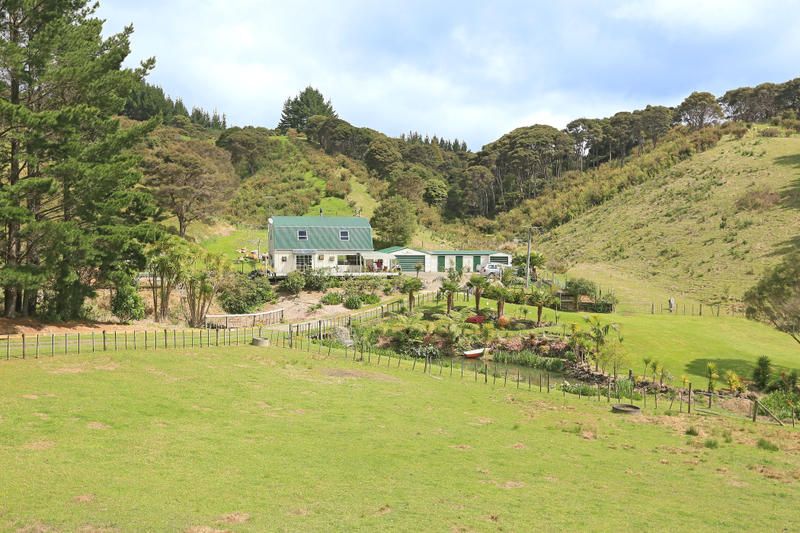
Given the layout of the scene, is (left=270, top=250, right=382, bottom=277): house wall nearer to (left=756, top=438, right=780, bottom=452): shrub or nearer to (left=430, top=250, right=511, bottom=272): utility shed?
(left=430, top=250, right=511, bottom=272): utility shed

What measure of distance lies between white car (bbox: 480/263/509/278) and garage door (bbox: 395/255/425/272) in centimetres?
774

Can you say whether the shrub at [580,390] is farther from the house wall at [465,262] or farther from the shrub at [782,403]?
the house wall at [465,262]

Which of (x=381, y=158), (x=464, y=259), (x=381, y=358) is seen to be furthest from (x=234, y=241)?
(x=381, y=158)

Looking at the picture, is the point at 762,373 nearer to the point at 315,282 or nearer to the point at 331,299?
the point at 331,299

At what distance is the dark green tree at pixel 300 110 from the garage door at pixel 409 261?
4631 inches

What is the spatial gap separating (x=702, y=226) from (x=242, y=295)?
63.3 meters

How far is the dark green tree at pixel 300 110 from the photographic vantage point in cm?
17788

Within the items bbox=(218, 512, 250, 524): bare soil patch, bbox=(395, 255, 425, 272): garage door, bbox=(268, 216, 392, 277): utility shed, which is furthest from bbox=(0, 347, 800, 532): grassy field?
bbox=(395, 255, 425, 272): garage door

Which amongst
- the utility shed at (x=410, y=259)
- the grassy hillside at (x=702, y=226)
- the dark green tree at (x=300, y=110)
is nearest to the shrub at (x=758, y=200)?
the grassy hillside at (x=702, y=226)

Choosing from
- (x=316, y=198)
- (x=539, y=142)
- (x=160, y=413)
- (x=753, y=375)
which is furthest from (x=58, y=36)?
(x=539, y=142)

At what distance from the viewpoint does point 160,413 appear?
19.5 meters

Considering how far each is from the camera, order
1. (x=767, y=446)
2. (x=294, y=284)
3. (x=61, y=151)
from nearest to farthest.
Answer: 1. (x=767, y=446)
2. (x=61, y=151)
3. (x=294, y=284)

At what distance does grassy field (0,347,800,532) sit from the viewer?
12742 millimetres

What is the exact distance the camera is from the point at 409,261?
7056cm
